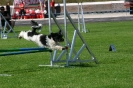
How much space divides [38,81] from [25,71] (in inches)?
81.2

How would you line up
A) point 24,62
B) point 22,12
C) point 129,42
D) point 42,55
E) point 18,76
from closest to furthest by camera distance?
point 18,76 → point 24,62 → point 42,55 → point 129,42 → point 22,12

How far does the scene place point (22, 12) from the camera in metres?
54.8

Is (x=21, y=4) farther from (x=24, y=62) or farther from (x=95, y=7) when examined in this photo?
(x=24, y=62)

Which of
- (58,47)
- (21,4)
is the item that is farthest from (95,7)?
(58,47)

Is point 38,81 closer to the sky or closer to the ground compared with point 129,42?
closer to the sky

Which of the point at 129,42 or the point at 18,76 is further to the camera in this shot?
the point at 129,42

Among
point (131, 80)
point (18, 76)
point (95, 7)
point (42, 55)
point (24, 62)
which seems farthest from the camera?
point (95, 7)

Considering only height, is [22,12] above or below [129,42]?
below

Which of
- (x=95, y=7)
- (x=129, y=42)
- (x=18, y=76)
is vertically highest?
(x=18, y=76)

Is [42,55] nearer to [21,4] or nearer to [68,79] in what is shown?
[68,79]

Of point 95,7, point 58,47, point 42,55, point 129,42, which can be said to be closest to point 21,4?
point 95,7

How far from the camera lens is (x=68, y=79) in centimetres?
1262

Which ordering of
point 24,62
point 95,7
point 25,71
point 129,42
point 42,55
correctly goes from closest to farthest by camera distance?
point 25,71
point 24,62
point 42,55
point 129,42
point 95,7

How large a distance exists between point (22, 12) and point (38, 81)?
42.7m
